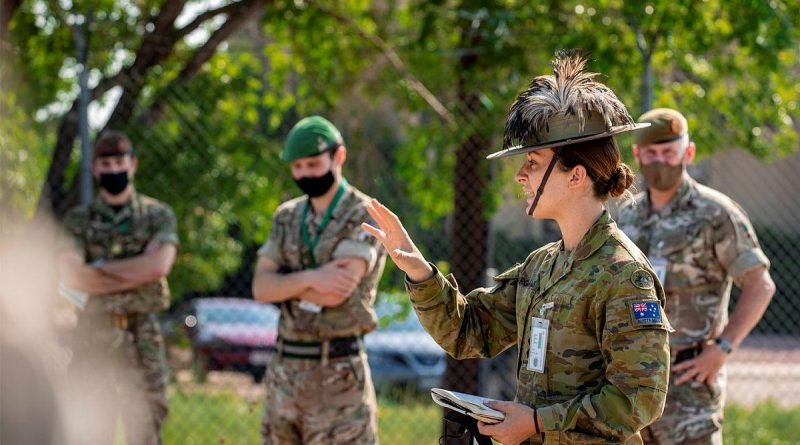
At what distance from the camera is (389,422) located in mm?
8484

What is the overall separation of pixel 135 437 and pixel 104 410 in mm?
249

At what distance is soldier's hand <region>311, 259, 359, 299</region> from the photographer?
16.8ft

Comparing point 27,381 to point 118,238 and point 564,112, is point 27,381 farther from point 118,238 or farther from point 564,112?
point 118,238

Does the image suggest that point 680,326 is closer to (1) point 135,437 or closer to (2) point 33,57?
(1) point 135,437

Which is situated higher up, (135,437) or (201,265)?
(201,265)

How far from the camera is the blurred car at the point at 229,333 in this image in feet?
31.6

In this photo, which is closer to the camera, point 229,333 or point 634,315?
point 634,315

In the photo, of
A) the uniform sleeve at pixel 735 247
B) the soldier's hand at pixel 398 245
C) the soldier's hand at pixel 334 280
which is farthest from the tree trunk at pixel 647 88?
the soldier's hand at pixel 398 245

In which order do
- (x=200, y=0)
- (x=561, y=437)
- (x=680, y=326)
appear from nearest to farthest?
1. (x=561, y=437)
2. (x=680, y=326)
3. (x=200, y=0)

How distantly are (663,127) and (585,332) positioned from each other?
216cm

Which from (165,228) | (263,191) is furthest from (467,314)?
(263,191)

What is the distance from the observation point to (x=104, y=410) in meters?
6.28

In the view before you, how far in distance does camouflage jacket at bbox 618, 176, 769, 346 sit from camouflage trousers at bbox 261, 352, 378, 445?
60.1 inches

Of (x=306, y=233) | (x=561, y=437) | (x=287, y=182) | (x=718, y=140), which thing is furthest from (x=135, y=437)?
(x=718, y=140)
